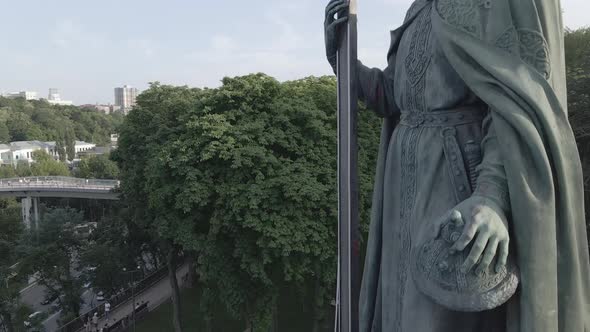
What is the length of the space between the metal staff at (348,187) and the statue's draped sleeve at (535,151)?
0.81 m

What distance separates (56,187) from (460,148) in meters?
59.1

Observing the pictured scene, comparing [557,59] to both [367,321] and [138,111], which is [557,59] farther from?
[138,111]

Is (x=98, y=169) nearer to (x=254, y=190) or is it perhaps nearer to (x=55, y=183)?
(x=55, y=183)

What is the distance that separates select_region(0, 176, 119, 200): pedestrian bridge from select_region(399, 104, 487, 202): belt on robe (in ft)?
175

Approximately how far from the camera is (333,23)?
3.80 meters

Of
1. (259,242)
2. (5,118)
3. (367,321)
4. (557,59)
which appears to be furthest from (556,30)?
(5,118)

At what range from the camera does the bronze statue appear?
2.79 m

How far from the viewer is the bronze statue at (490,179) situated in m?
2.79

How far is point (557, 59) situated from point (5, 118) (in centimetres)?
12586

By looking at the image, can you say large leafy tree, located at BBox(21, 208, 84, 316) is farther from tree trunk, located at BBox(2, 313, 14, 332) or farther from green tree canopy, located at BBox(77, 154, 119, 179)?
green tree canopy, located at BBox(77, 154, 119, 179)

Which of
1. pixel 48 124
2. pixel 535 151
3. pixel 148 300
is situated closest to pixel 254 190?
pixel 535 151

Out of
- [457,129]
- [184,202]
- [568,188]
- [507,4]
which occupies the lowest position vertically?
[184,202]

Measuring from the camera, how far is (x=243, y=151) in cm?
1841

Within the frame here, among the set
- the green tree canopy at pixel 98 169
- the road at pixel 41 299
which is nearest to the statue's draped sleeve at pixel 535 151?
the road at pixel 41 299
